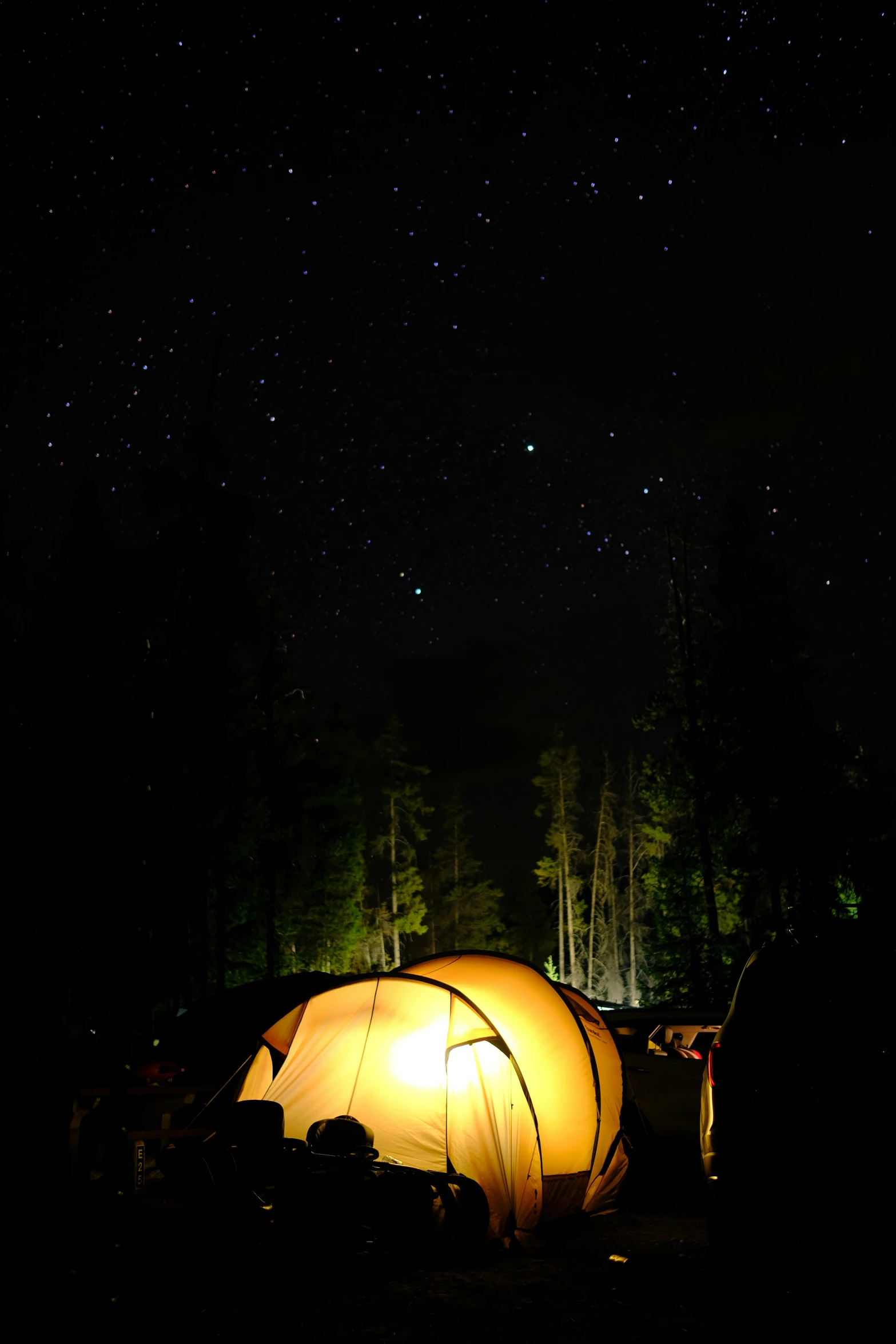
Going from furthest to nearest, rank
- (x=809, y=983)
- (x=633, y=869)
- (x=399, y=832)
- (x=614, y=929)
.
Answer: (x=614, y=929), (x=633, y=869), (x=399, y=832), (x=809, y=983)

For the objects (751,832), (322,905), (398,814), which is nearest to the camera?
(751,832)

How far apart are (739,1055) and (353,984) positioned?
4.23 meters

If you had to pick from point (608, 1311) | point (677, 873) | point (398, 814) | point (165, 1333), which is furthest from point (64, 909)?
point (398, 814)

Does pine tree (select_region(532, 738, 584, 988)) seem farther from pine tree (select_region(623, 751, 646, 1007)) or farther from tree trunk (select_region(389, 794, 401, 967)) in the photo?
tree trunk (select_region(389, 794, 401, 967))

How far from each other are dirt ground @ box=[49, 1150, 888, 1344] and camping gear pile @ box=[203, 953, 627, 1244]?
352 mm

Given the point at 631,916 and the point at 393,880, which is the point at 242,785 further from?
the point at 631,916

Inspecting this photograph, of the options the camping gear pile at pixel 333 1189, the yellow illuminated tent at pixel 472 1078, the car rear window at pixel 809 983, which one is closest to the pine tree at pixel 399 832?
the yellow illuminated tent at pixel 472 1078

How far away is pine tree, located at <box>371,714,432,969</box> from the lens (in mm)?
49938

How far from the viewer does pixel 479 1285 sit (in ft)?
20.2

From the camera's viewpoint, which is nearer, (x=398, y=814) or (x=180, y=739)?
(x=180, y=739)

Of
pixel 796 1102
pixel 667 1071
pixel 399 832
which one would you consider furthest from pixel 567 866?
pixel 796 1102

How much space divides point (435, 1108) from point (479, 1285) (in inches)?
76.4

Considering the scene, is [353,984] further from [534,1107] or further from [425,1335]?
[425,1335]

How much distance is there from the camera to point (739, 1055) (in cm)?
561
